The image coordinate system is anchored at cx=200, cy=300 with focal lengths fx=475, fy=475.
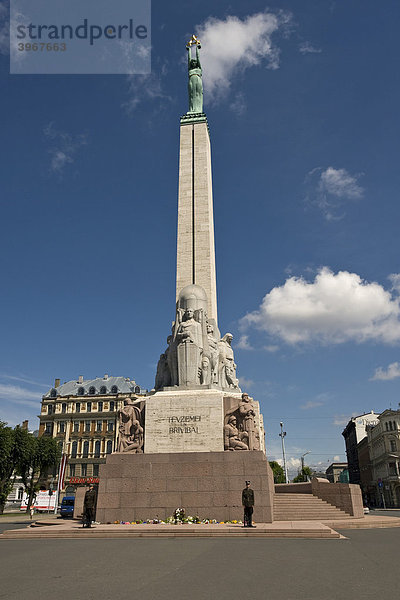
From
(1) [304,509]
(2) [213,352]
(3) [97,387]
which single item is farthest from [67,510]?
(3) [97,387]

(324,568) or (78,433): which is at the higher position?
(78,433)

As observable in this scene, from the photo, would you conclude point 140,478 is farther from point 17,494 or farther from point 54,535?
point 17,494

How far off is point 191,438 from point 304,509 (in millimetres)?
5438

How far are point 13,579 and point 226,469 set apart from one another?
10.2 meters

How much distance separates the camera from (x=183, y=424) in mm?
18484

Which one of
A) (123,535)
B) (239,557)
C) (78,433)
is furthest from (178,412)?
(78,433)

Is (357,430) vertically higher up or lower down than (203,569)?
higher up

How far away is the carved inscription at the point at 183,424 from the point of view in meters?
18.4

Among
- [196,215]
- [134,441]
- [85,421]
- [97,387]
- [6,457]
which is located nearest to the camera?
[134,441]

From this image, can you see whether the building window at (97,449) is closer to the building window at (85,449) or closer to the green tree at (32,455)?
the building window at (85,449)

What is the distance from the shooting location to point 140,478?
56.6ft

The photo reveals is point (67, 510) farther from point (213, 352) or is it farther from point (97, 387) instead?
point (97, 387)

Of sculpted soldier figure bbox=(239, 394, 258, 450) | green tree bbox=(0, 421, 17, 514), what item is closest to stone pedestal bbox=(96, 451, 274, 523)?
sculpted soldier figure bbox=(239, 394, 258, 450)

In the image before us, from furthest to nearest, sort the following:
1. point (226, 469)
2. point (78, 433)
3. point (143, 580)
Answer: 1. point (78, 433)
2. point (226, 469)
3. point (143, 580)
